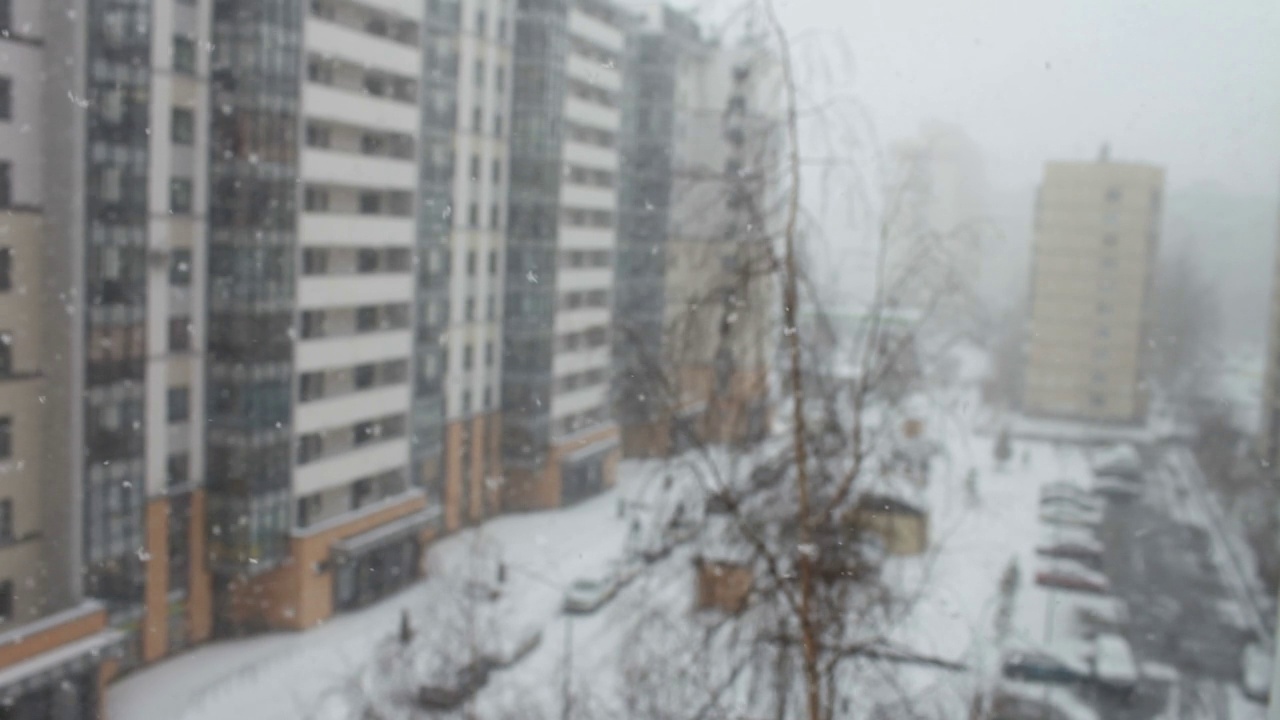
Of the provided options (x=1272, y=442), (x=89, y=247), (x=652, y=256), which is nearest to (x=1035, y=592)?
(x=1272, y=442)

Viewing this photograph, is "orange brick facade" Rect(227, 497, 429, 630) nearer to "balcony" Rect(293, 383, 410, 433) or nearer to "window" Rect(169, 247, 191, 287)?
"balcony" Rect(293, 383, 410, 433)

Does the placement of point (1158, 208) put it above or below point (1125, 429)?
above

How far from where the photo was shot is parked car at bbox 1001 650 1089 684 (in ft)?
5.13

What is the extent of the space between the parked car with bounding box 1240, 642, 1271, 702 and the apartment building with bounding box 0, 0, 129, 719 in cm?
200

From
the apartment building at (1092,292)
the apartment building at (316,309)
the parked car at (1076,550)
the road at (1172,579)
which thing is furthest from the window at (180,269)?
the road at (1172,579)

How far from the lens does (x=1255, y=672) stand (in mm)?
1853

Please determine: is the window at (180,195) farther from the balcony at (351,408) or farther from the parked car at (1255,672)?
the parked car at (1255,672)

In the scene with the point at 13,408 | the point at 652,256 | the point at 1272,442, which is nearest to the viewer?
the point at 13,408

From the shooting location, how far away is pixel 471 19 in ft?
6.00

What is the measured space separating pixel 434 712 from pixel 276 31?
1291mm

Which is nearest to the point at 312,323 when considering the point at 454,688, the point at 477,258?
the point at 477,258

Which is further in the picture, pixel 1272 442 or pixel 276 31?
pixel 1272 442

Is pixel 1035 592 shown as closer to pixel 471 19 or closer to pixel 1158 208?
pixel 1158 208

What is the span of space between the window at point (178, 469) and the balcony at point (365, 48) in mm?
858
